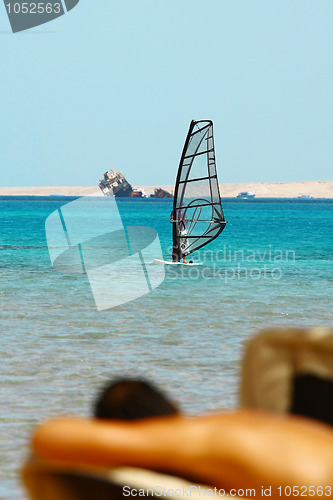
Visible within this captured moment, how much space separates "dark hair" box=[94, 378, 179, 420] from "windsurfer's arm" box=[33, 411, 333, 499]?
0.11 feet

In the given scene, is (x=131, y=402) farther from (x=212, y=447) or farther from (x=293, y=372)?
(x=293, y=372)

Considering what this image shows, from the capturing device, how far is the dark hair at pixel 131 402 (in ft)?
4.15

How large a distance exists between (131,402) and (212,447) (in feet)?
0.58

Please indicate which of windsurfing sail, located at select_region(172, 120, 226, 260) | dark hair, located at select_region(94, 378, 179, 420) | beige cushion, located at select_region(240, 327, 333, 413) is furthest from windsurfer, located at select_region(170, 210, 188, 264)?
dark hair, located at select_region(94, 378, 179, 420)

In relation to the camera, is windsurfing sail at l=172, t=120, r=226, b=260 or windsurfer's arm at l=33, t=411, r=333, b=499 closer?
windsurfer's arm at l=33, t=411, r=333, b=499

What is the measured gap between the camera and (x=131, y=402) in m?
1.27

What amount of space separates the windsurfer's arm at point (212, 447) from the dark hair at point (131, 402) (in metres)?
0.03

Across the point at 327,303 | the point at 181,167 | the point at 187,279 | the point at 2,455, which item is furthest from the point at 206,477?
the point at 181,167

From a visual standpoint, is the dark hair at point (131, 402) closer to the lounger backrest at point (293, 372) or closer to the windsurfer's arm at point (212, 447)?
the windsurfer's arm at point (212, 447)

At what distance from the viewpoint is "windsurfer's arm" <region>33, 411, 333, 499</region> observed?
1.11 m

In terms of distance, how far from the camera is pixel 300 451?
3.65 ft

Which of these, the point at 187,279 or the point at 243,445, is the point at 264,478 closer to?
the point at 243,445

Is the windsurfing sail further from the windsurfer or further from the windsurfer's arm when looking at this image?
the windsurfer's arm

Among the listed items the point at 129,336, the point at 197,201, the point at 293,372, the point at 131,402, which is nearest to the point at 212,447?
the point at 131,402
